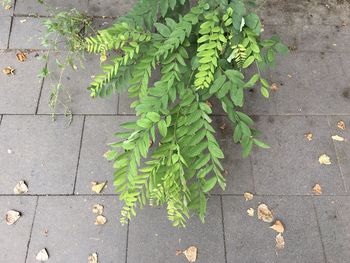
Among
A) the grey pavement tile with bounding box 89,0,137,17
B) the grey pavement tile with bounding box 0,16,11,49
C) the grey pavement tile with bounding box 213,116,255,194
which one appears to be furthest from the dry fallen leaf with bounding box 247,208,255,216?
the grey pavement tile with bounding box 0,16,11,49

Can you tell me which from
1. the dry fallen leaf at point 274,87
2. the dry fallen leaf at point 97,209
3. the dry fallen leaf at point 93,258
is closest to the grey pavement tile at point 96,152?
the dry fallen leaf at point 97,209

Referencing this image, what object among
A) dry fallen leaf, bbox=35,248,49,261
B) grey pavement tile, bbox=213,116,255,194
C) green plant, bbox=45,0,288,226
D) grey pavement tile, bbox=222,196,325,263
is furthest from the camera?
grey pavement tile, bbox=213,116,255,194

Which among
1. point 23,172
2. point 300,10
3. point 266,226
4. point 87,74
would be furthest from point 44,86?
point 300,10

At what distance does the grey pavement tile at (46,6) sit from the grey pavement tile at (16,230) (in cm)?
210

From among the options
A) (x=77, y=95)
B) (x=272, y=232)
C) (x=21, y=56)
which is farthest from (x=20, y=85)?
(x=272, y=232)

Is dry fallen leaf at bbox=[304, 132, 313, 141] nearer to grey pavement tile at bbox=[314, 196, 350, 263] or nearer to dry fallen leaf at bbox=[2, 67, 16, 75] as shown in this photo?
grey pavement tile at bbox=[314, 196, 350, 263]

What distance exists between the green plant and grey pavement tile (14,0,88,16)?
1591mm

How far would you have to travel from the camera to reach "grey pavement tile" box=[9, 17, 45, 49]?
353 centimetres

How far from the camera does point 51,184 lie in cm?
283

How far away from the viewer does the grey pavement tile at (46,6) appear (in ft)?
12.4

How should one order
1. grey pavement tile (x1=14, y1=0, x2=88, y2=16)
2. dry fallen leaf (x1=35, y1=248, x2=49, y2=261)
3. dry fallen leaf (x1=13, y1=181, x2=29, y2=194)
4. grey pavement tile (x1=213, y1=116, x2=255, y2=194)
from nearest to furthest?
dry fallen leaf (x1=35, y1=248, x2=49, y2=261) → dry fallen leaf (x1=13, y1=181, x2=29, y2=194) → grey pavement tile (x1=213, y1=116, x2=255, y2=194) → grey pavement tile (x1=14, y1=0, x2=88, y2=16)

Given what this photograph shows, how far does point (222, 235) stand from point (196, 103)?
113 centimetres

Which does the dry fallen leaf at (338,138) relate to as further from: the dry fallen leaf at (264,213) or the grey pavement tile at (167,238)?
the grey pavement tile at (167,238)

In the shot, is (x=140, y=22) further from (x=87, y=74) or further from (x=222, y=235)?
(x=222, y=235)
